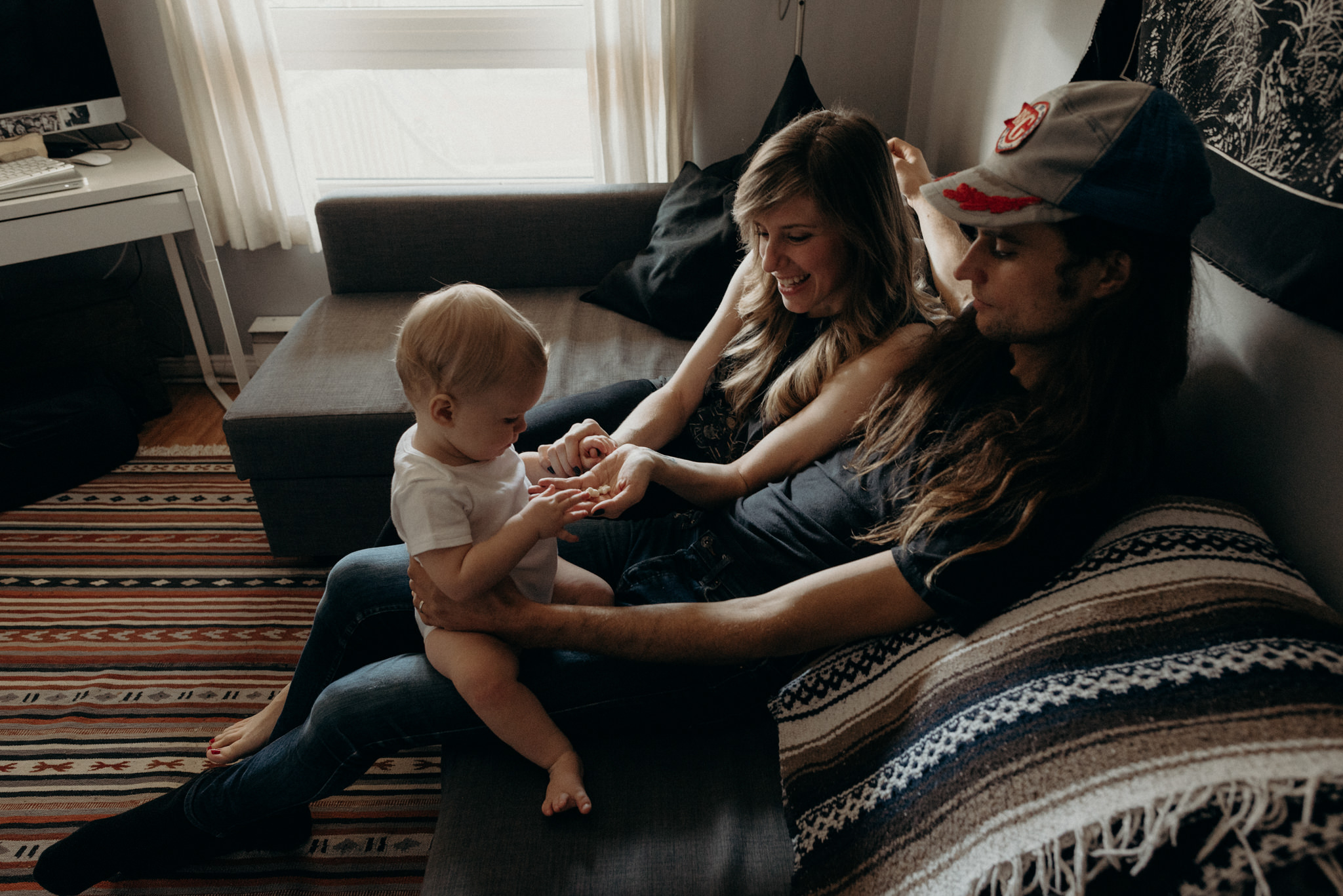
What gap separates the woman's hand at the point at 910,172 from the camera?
1.74 metres

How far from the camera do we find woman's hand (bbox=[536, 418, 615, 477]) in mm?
1364

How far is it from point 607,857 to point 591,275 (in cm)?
186

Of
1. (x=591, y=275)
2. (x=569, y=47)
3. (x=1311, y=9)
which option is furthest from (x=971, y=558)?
(x=569, y=47)

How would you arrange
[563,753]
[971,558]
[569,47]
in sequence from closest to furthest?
[971,558]
[563,753]
[569,47]

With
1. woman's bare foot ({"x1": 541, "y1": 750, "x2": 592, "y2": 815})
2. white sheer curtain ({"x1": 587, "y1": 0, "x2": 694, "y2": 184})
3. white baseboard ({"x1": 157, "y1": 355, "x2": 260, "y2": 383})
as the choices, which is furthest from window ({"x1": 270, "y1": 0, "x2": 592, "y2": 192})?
woman's bare foot ({"x1": 541, "y1": 750, "x2": 592, "y2": 815})

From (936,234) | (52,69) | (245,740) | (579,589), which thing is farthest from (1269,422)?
(52,69)

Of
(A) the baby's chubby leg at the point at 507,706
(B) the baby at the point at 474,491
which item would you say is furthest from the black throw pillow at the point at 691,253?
(A) the baby's chubby leg at the point at 507,706

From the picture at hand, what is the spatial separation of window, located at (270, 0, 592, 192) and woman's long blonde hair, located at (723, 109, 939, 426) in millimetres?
1692

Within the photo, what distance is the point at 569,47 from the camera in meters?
2.70

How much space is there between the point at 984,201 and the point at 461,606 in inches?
32.4

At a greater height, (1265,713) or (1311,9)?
(1311,9)

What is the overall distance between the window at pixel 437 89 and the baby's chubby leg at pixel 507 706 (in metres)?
2.26

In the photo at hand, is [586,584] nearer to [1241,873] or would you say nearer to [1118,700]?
[1118,700]

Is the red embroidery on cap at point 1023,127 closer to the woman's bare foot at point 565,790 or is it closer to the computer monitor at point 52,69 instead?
the woman's bare foot at point 565,790
